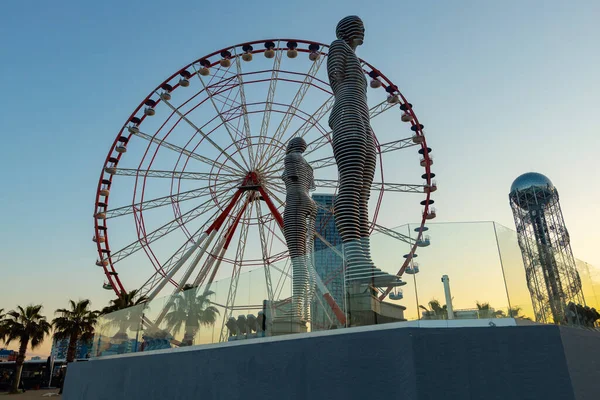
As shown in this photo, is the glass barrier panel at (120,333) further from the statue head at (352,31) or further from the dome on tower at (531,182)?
the dome on tower at (531,182)

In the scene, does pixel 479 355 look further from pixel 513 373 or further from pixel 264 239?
pixel 264 239

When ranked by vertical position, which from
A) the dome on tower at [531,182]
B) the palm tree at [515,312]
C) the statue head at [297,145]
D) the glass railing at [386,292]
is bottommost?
the palm tree at [515,312]

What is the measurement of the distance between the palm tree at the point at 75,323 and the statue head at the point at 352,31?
1161 inches

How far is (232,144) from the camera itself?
22.7 m

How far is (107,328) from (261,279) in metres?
8.10

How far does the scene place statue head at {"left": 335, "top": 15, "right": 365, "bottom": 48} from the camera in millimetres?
12070

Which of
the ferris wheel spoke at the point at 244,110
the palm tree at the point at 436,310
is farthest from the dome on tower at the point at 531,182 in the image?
the palm tree at the point at 436,310

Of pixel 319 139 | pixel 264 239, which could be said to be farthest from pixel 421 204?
pixel 264 239

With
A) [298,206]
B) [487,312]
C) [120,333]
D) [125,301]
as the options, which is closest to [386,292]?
[487,312]

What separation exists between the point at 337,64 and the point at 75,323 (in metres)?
30.1

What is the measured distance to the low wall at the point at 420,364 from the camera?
6.04 metres

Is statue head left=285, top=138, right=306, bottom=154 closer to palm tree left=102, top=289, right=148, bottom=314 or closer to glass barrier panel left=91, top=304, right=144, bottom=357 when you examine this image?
glass barrier panel left=91, top=304, right=144, bottom=357

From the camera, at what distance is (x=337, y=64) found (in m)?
11.1

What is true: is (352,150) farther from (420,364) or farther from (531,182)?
(531,182)
